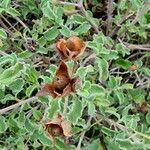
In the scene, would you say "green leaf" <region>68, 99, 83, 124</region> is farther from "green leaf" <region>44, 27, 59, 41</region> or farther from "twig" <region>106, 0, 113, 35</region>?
"twig" <region>106, 0, 113, 35</region>

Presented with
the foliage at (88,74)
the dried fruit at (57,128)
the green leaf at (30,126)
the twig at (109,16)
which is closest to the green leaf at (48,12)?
the foliage at (88,74)

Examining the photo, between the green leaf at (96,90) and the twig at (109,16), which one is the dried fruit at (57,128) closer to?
the green leaf at (96,90)

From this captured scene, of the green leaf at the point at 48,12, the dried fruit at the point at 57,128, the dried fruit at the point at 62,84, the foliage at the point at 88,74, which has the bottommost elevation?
the foliage at the point at 88,74

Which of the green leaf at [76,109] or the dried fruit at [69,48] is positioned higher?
the dried fruit at [69,48]

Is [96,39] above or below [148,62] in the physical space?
above

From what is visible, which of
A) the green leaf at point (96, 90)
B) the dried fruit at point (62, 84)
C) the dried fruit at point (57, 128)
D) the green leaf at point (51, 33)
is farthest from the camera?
the green leaf at point (51, 33)

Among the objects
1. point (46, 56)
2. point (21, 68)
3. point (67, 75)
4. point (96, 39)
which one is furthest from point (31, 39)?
point (67, 75)

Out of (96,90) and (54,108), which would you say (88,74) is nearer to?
(96,90)

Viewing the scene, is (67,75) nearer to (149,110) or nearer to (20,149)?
(20,149)

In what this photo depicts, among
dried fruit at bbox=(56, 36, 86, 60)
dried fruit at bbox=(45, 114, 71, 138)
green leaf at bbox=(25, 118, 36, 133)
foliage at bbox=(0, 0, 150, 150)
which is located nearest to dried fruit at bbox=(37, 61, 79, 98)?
dried fruit at bbox=(56, 36, 86, 60)
